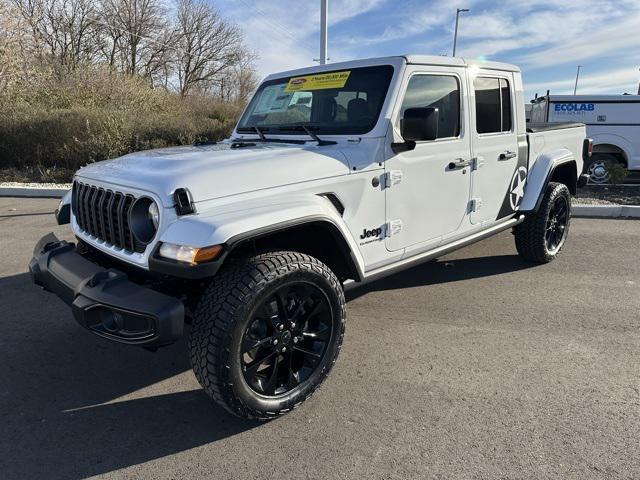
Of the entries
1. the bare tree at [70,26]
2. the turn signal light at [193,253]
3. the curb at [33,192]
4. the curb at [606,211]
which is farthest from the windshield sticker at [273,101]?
the bare tree at [70,26]

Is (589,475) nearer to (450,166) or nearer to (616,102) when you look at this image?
(450,166)

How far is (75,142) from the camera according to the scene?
39.1ft

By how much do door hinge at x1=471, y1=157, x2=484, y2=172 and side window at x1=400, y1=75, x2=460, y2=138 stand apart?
29cm

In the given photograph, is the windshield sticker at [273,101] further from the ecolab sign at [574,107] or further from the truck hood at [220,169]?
the ecolab sign at [574,107]

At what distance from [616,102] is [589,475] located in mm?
11262

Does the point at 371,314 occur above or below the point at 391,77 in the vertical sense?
below

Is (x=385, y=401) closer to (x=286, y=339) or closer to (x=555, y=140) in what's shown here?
(x=286, y=339)

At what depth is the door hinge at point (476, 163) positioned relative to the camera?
393 centimetres

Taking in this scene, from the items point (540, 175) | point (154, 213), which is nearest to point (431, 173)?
point (540, 175)

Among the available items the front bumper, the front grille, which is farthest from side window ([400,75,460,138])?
the front bumper

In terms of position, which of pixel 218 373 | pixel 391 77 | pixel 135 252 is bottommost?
pixel 218 373

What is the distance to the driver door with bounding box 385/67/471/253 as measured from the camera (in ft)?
10.8

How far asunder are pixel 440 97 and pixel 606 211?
17.6ft

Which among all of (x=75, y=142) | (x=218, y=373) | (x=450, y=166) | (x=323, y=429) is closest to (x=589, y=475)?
(x=323, y=429)
